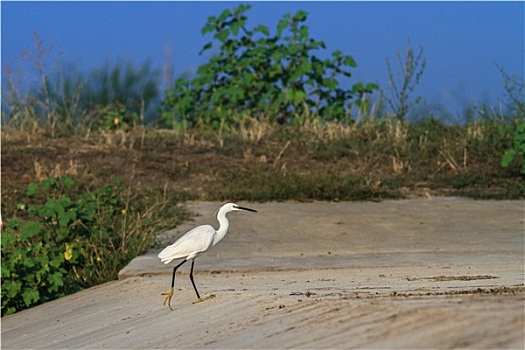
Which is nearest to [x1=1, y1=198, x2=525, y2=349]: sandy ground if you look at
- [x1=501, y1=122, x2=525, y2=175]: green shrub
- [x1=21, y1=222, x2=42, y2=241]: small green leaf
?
[x1=21, y1=222, x2=42, y2=241]: small green leaf

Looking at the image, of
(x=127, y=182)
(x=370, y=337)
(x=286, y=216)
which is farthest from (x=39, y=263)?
(x=370, y=337)

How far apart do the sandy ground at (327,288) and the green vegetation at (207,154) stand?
55 centimetres

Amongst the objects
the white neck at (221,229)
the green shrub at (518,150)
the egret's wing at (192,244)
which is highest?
the green shrub at (518,150)

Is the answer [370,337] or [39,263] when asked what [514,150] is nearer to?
[39,263]

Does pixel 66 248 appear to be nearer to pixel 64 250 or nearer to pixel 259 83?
pixel 64 250

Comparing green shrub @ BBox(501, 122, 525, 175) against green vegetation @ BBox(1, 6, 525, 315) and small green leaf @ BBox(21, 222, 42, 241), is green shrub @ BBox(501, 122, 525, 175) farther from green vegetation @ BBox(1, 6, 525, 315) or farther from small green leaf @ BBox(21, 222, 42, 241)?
small green leaf @ BBox(21, 222, 42, 241)

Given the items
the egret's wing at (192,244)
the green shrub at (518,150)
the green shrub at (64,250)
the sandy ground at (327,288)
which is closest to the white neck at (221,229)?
the egret's wing at (192,244)

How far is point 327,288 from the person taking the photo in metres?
6.09

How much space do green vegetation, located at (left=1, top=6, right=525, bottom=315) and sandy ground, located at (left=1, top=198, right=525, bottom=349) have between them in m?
0.55

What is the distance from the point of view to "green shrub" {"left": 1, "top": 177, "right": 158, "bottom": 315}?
8484mm

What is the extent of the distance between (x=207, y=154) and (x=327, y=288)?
7760 millimetres

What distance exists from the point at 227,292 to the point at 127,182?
6.40 meters

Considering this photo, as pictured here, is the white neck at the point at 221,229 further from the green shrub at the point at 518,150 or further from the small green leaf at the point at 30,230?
the green shrub at the point at 518,150

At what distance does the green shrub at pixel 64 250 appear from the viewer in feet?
27.8
